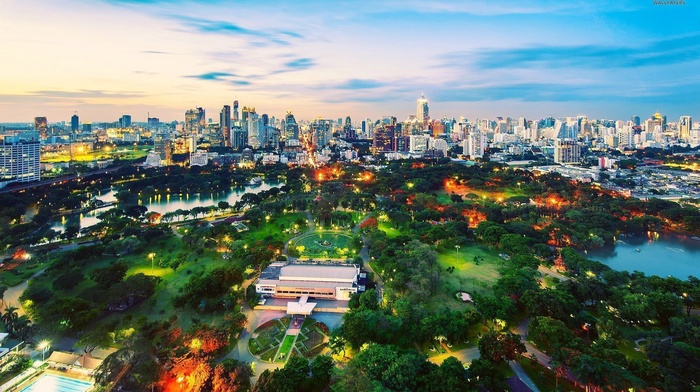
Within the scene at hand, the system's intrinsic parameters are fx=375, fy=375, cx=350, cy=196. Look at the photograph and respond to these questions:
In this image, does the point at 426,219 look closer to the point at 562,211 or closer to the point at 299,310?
the point at 562,211

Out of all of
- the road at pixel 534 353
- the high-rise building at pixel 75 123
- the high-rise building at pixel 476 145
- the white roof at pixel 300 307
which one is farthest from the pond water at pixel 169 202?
the high-rise building at pixel 75 123

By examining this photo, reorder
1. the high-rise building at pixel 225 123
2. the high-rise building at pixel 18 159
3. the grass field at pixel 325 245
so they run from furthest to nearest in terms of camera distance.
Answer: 1. the high-rise building at pixel 225 123
2. the high-rise building at pixel 18 159
3. the grass field at pixel 325 245

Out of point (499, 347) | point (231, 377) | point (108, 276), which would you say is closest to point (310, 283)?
point (231, 377)

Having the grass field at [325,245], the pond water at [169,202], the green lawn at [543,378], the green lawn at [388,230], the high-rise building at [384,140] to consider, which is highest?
the high-rise building at [384,140]

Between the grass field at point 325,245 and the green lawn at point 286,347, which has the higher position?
the grass field at point 325,245

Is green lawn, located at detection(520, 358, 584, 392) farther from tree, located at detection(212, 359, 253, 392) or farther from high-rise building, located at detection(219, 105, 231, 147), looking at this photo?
high-rise building, located at detection(219, 105, 231, 147)

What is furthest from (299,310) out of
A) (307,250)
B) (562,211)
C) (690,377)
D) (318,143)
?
(318,143)

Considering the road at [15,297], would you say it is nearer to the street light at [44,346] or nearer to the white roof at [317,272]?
the street light at [44,346]

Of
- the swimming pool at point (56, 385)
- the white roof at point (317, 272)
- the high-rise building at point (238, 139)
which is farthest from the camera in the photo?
the high-rise building at point (238, 139)
